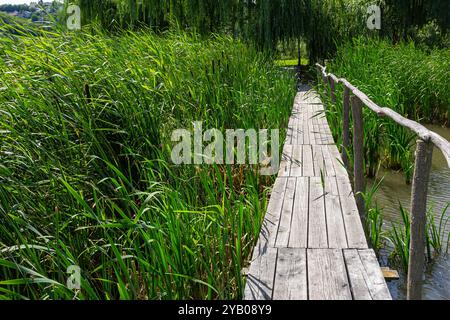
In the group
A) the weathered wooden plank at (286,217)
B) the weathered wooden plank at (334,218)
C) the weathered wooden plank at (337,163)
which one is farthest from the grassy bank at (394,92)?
the weathered wooden plank at (286,217)

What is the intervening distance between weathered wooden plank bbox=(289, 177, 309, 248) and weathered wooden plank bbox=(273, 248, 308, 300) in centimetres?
11

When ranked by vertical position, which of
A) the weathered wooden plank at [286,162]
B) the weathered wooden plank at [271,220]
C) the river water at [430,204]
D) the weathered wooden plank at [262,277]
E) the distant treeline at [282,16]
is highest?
the distant treeline at [282,16]

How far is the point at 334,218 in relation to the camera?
110 inches

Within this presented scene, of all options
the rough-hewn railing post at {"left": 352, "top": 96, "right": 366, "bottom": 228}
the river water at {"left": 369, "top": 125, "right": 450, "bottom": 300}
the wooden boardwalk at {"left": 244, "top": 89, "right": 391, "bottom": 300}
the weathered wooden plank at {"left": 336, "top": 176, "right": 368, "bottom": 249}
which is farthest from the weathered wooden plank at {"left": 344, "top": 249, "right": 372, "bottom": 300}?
the rough-hewn railing post at {"left": 352, "top": 96, "right": 366, "bottom": 228}

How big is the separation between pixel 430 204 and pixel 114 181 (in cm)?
317

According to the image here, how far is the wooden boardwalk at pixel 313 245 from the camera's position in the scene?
2.00 m

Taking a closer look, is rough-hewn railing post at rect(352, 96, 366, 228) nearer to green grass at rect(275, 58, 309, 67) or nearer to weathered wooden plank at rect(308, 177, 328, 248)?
weathered wooden plank at rect(308, 177, 328, 248)

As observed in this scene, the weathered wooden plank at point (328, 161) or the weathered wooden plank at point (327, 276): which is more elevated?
the weathered wooden plank at point (328, 161)

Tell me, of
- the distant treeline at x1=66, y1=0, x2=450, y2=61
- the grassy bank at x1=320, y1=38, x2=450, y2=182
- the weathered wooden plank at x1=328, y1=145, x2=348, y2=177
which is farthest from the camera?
the distant treeline at x1=66, y1=0, x2=450, y2=61

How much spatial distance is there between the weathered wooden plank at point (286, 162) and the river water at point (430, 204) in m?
A: 0.92

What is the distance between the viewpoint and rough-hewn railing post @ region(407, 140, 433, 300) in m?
A: 1.73

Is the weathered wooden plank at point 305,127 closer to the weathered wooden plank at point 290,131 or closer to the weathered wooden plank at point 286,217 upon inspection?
the weathered wooden plank at point 290,131

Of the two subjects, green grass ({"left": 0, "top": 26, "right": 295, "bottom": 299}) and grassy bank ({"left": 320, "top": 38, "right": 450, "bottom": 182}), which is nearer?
green grass ({"left": 0, "top": 26, "right": 295, "bottom": 299})

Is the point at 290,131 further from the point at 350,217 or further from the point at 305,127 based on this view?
the point at 350,217
